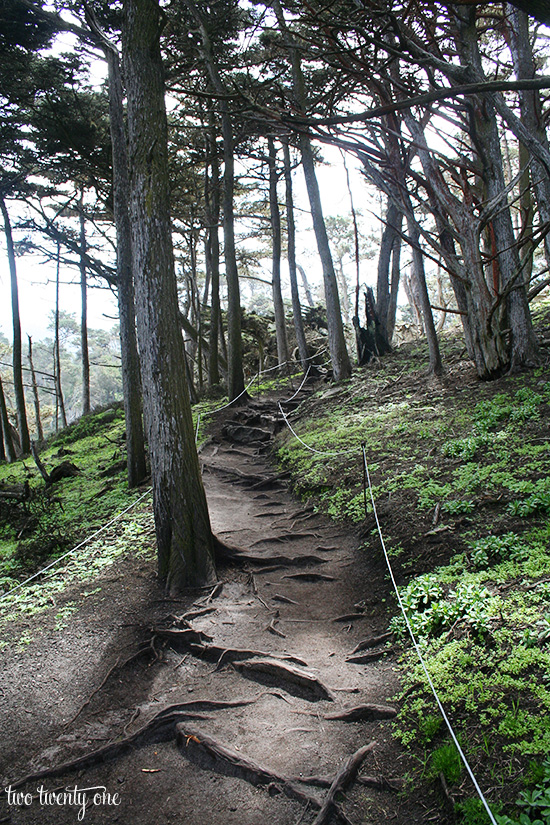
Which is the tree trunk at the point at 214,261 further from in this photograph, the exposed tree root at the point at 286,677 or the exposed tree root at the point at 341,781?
the exposed tree root at the point at 341,781

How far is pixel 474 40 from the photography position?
7664 mm

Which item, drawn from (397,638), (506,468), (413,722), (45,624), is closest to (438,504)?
(506,468)

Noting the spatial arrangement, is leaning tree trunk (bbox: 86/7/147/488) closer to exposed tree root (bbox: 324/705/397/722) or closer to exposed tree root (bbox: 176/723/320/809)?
exposed tree root (bbox: 176/723/320/809)

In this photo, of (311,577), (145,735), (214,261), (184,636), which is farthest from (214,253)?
(145,735)

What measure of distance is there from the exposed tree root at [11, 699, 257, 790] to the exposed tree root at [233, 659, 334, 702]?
27cm

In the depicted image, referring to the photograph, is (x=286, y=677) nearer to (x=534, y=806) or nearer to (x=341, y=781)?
(x=341, y=781)

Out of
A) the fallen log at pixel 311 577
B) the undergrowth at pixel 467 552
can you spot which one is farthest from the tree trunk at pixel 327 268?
the fallen log at pixel 311 577

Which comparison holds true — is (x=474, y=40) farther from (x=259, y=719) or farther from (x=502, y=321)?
(x=259, y=719)

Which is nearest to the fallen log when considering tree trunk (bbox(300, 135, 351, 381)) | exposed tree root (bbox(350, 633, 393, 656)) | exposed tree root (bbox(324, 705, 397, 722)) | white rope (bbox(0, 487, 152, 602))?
exposed tree root (bbox(350, 633, 393, 656))

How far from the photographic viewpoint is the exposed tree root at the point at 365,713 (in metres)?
3.08

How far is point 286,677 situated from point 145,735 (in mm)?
1074

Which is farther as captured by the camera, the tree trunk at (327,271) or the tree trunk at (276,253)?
the tree trunk at (276,253)

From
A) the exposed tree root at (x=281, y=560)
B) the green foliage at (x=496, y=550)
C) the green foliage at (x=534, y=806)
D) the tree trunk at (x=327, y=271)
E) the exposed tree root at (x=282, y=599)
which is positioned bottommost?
the exposed tree root at (x=282, y=599)

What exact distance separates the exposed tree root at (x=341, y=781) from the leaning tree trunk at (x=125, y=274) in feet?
23.3
